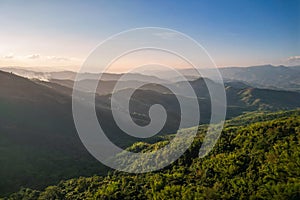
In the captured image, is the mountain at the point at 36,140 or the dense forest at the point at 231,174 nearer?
the dense forest at the point at 231,174

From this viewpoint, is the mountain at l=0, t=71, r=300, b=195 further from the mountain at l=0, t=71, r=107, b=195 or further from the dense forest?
the dense forest

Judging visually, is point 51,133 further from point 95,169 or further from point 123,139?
point 95,169

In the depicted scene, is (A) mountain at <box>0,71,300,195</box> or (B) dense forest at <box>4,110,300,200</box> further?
(A) mountain at <box>0,71,300,195</box>

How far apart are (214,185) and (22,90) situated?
95.1 metres

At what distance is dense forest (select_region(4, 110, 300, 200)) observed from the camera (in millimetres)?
17812

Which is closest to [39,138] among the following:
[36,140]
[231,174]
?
[36,140]

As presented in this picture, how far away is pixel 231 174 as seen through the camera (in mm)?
20578

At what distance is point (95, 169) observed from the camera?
152 feet

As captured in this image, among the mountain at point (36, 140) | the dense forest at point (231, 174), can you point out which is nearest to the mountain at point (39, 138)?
the mountain at point (36, 140)

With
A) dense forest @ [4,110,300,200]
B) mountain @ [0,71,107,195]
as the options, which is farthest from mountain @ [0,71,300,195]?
dense forest @ [4,110,300,200]

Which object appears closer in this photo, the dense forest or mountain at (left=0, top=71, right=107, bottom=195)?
the dense forest

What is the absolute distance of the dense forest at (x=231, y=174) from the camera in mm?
17812

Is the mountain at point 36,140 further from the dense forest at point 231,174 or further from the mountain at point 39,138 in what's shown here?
the dense forest at point 231,174

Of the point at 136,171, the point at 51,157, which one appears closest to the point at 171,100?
the point at 51,157
